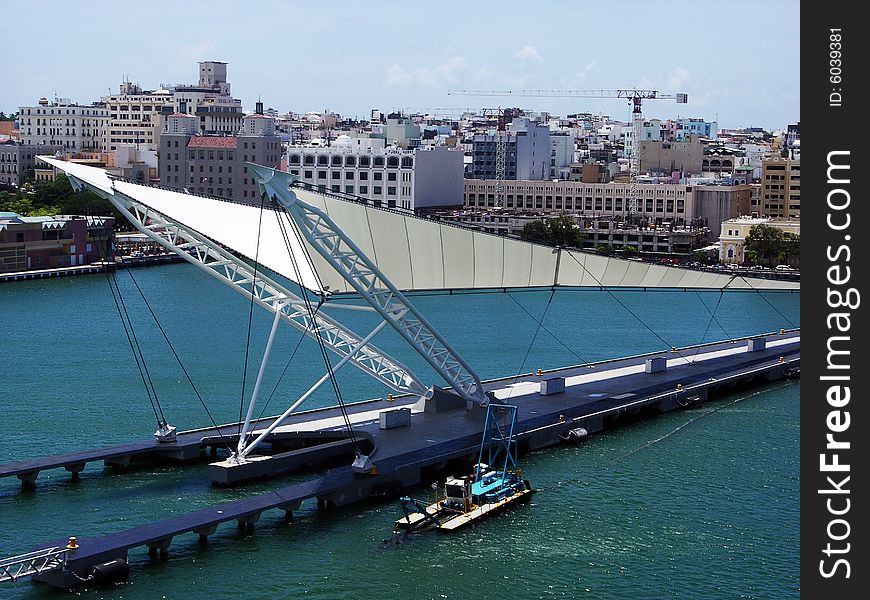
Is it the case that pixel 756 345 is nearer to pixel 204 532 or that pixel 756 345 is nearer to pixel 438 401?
pixel 438 401

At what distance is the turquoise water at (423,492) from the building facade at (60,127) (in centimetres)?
6287

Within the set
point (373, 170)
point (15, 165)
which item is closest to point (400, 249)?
point (373, 170)

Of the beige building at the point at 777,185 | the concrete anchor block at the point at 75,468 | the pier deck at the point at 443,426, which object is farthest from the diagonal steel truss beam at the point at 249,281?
the beige building at the point at 777,185

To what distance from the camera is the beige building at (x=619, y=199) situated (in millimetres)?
66938

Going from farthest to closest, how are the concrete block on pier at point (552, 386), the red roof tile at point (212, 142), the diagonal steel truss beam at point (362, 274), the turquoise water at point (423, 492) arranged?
the red roof tile at point (212, 142) < the concrete block on pier at point (552, 386) < the diagonal steel truss beam at point (362, 274) < the turquoise water at point (423, 492)

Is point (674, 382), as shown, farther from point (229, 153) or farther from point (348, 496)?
point (229, 153)

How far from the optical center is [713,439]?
21.7 m

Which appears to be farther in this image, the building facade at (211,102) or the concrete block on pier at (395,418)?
the building facade at (211,102)

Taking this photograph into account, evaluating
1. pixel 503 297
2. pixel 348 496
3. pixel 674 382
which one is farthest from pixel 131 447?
pixel 503 297

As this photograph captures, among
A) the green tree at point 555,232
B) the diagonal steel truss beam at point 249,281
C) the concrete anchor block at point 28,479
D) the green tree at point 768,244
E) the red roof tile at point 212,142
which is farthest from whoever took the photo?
the red roof tile at point 212,142

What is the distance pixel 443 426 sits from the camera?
66.9 feet

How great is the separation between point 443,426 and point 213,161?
47456 mm

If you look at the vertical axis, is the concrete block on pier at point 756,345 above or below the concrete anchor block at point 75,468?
above

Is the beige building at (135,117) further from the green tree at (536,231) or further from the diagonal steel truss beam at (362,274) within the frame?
the diagonal steel truss beam at (362,274)
